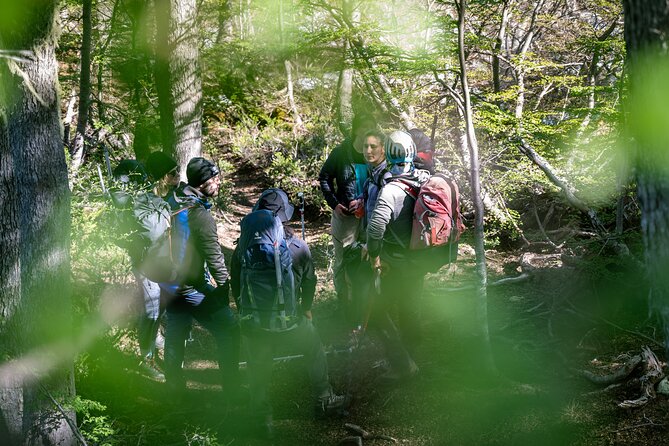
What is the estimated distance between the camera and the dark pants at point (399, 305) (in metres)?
4.42

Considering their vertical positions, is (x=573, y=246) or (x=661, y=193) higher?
(x=661, y=193)

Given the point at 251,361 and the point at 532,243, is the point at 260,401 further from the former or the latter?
the point at 532,243

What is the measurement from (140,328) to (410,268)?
2775 millimetres

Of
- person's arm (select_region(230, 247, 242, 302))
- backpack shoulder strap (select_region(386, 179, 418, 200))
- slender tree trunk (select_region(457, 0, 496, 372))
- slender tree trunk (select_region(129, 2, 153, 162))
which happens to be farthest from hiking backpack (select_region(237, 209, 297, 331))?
slender tree trunk (select_region(129, 2, 153, 162))

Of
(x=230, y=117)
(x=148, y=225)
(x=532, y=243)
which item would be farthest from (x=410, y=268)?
(x=230, y=117)

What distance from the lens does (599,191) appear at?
6.97 metres

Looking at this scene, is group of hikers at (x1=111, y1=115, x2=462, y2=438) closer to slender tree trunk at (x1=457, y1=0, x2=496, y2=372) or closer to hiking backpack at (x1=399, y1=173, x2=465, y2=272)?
hiking backpack at (x1=399, y1=173, x2=465, y2=272)

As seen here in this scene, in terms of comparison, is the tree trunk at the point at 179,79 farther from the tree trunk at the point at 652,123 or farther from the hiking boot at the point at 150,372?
the tree trunk at the point at 652,123

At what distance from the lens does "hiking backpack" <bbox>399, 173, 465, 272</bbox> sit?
13.4ft

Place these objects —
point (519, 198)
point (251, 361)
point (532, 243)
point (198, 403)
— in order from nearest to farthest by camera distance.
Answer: point (251, 361) → point (198, 403) → point (532, 243) → point (519, 198)

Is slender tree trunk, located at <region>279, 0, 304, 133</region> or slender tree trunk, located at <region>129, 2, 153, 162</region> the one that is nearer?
slender tree trunk, located at <region>129, 2, 153, 162</region>

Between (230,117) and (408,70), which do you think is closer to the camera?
(408,70)

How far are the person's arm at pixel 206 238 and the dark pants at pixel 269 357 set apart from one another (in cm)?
59

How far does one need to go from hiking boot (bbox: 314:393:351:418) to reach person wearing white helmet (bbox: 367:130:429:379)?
55cm
